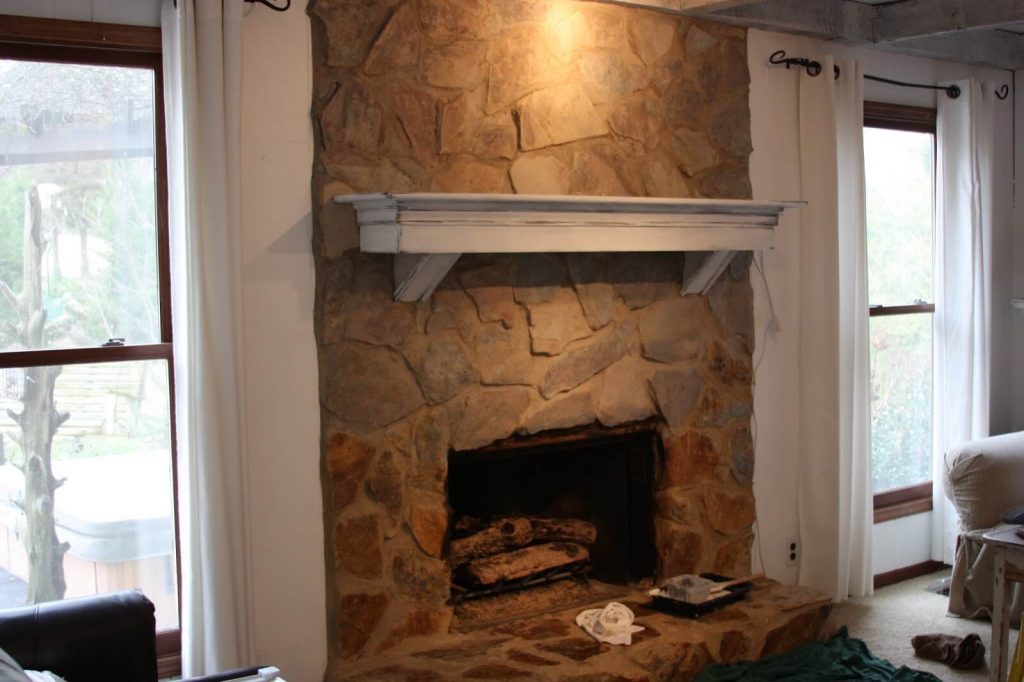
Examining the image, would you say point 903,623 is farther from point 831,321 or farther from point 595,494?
point 595,494

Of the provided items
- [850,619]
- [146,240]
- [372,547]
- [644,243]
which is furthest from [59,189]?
→ [850,619]

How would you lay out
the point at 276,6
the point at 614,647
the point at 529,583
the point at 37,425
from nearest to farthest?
1. the point at 37,425
2. the point at 276,6
3. the point at 614,647
4. the point at 529,583

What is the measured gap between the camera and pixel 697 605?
3824mm

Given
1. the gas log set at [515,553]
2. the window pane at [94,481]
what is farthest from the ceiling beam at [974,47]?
the window pane at [94,481]

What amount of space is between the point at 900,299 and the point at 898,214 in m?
0.39

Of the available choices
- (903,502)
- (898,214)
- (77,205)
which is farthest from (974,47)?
(77,205)

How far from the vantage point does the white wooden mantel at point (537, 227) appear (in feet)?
10.1

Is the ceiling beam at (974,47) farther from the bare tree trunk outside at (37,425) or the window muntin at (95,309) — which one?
the bare tree trunk outside at (37,425)

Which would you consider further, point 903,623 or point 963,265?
point 963,265

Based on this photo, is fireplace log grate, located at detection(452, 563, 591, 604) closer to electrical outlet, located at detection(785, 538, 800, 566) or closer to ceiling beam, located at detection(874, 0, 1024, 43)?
electrical outlet, located at detection(785, 538, 800, 566)

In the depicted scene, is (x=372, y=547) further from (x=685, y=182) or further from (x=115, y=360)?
(x=685, y=182)

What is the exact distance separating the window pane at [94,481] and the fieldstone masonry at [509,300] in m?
0.48

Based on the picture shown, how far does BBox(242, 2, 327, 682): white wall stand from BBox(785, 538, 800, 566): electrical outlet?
2098 mm

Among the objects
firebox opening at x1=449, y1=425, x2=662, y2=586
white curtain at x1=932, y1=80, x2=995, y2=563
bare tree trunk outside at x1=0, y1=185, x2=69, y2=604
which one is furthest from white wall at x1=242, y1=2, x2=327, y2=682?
white curtain at x1=932, y1=80, x2=995, y2=563
